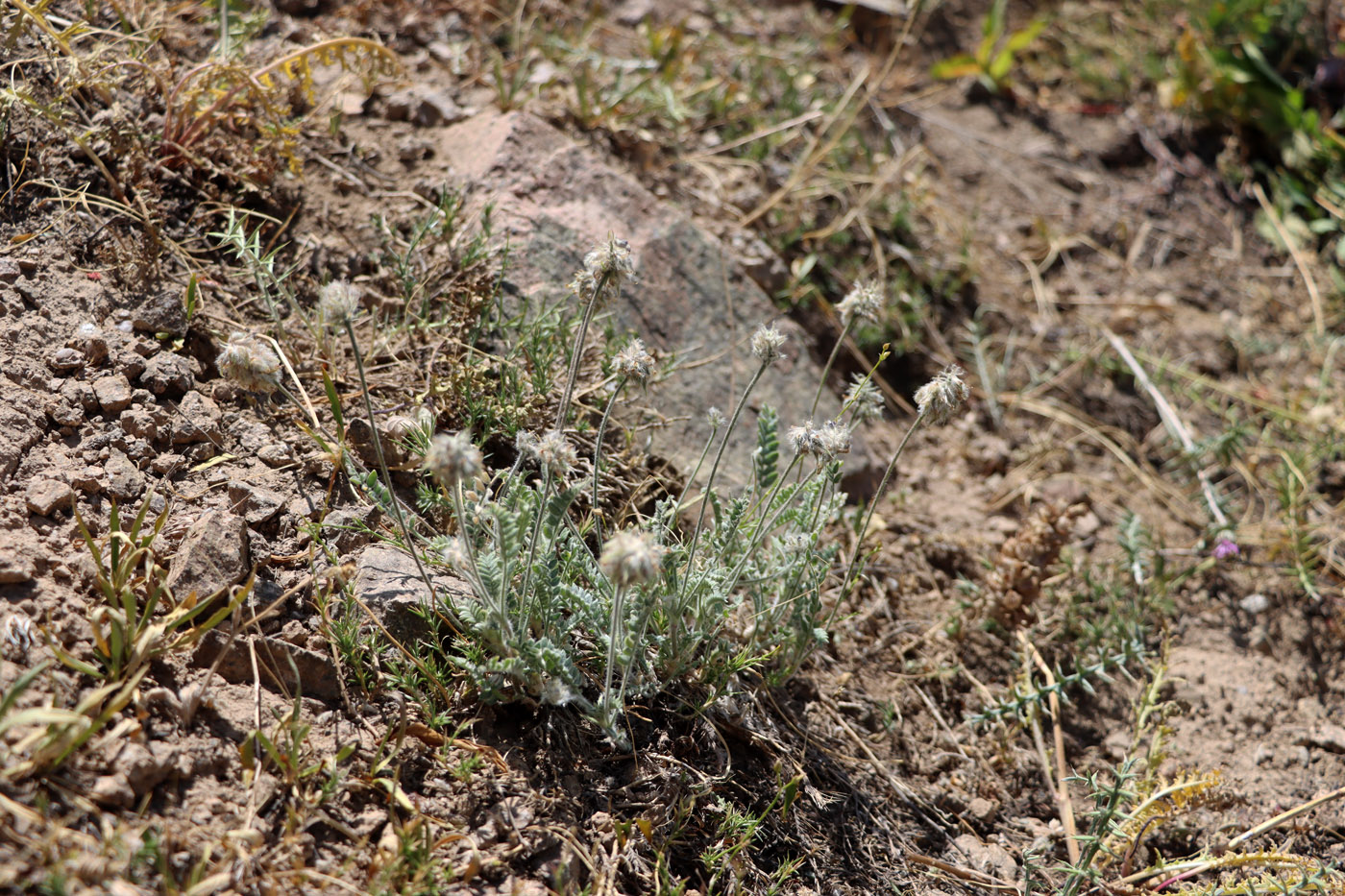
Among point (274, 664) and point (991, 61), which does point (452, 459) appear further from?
point (991, 61)

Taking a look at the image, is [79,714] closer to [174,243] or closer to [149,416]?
[149,416]

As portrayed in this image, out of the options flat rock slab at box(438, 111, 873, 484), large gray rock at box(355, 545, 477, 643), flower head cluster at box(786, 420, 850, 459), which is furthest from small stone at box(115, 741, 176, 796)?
flat rock slab at box(438, 111, 873, 484)

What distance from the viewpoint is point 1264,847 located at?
281cm

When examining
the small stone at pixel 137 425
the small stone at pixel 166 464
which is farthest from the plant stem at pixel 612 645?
the small stone at pixel 137 425

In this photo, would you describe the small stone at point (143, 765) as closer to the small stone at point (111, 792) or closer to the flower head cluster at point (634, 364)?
the small stone at point (111, 792)

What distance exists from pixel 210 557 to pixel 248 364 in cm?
51

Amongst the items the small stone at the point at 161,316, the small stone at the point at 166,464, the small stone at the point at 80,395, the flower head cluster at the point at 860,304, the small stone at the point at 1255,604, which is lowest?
the small stone at the point at 1255,604

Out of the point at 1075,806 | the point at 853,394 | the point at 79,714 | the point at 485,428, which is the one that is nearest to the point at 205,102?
the point at 485,428

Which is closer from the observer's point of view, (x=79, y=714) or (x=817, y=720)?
(x=79, y=714)

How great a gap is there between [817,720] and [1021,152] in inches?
142

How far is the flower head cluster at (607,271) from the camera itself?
2.17 metres

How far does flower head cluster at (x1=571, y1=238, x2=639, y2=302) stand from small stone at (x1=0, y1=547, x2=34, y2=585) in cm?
137

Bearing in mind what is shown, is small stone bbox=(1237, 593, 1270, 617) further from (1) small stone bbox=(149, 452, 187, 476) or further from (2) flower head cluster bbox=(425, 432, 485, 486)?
(1) small stone bbox=(149, 452, 187, 476)

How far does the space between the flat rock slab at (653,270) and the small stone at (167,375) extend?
106cm
